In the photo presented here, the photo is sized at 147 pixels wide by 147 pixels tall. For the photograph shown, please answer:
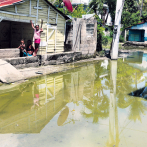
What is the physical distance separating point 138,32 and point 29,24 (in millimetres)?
24751

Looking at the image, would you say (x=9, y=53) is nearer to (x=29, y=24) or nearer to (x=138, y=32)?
(x=29, y=24)

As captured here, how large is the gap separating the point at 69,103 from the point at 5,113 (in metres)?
1.86

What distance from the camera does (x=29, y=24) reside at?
40.9ft

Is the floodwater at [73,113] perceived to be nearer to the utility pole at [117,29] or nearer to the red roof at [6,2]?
the red roof at [6,2]

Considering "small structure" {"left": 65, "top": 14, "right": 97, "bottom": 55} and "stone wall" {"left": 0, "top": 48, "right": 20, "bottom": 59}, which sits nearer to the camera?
"stone wall" {"left": 0, "top": 48, "right": 20, "bottom": 59}

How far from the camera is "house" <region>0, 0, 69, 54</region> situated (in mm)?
10688

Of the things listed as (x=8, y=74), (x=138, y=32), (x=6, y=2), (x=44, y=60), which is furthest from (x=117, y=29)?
(x=138, y=32)

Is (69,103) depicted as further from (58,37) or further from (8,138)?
(58,37)

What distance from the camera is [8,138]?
396 centimetres

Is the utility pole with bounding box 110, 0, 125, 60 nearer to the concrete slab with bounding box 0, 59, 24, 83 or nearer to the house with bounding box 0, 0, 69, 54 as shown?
the house with bounding box 0, 0, 69, 54

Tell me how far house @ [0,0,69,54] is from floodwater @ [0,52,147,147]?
4301 mm

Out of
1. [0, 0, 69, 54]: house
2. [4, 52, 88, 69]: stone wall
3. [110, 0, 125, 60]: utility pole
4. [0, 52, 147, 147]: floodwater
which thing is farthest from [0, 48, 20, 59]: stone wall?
[110, 0, 125, 60]: utility pole

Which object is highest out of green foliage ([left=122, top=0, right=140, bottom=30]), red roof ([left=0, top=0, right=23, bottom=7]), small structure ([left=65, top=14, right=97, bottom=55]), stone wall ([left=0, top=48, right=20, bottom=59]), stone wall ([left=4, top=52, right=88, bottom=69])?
green foliage ([left=122, top=0, right=140, bottom=30])

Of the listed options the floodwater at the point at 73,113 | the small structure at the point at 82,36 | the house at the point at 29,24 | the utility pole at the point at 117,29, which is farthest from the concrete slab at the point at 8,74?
the utility pole at the point at 117,29
